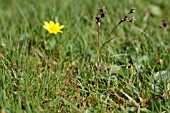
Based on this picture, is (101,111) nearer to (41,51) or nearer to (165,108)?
(165,108)

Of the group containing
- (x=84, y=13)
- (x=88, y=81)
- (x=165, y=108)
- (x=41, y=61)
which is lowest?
(x=165, y=108)

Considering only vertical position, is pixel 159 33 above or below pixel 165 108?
above

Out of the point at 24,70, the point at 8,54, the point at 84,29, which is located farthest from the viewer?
the point at 84,29

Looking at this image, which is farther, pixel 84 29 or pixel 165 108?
pixel 84 29

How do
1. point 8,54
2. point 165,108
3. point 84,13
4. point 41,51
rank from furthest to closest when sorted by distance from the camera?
point 84,13
point 41,51
point 8,54
point 165,108

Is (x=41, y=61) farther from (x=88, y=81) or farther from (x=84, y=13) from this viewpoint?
(x=84, y=13)

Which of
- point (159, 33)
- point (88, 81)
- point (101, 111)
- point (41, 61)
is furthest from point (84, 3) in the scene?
point (101, 111)
